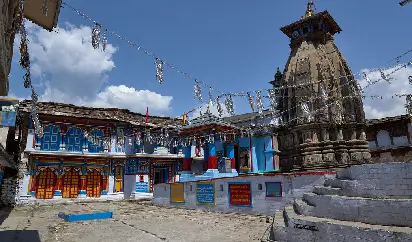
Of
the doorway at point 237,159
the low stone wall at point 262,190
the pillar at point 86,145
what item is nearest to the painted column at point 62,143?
the pillar at point 86,145

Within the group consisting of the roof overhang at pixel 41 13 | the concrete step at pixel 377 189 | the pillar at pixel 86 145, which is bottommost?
the concrete step at pixel 377 189

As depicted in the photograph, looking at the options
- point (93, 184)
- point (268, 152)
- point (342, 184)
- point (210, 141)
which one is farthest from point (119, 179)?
point (342, 184)

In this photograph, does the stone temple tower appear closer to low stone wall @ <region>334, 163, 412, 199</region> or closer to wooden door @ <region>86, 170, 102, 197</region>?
low stone wall @ <region>334, 163, 412, 199</region>

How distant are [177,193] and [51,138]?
11744 mm

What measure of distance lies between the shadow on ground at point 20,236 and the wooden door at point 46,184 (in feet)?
42.5

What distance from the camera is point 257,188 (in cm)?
1366

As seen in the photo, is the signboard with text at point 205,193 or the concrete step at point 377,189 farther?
the signboard with text at point 205,193

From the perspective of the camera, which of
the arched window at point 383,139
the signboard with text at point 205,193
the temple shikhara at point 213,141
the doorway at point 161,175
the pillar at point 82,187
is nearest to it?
the signboard with text at point 205,193

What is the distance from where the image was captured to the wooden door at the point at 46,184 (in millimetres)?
21719

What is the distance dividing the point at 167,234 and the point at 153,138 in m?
17.8

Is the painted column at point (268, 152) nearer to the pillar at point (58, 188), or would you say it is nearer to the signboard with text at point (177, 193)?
the signboard with text at point (177, 193)

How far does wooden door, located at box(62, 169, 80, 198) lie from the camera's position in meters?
22.9

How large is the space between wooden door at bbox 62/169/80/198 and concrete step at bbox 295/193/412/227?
21.0 metres

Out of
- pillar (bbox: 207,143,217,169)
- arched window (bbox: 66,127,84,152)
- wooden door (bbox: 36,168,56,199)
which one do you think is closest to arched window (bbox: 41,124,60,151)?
arched window (bbox: 66,127,84,152)
